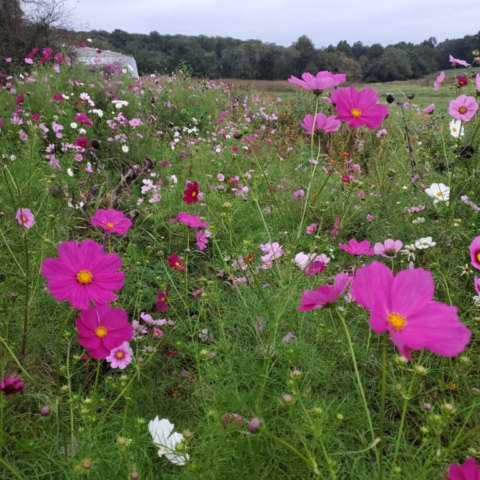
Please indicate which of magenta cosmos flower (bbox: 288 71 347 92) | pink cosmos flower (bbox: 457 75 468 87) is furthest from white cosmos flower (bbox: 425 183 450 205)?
magenta cosmos flower (bbox: 288 71 347 92)

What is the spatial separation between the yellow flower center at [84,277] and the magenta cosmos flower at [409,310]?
1.65ft

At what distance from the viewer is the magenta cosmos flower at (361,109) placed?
0.96 meters

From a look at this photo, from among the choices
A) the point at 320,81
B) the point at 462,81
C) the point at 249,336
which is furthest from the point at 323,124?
the point at 462,81

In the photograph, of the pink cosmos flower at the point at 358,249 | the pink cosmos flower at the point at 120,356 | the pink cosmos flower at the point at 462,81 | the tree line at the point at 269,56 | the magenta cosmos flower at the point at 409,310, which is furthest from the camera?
the tree line at the point at 269,56

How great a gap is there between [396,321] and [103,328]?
548 millimetres

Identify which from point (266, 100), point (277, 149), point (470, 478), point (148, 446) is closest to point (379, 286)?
point (470, 478)

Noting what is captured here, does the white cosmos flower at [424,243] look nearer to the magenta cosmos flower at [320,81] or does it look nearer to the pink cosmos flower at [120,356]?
the magenta cosmos flower at [320,81]

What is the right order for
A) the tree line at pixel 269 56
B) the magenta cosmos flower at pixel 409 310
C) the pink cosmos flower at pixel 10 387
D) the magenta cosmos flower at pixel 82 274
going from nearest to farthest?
the magenta cosmos flower at pixel 409 310, the pink cosmos flower at pixel 10 387, the magenta cosmos flower at pixel 82 274, the tree line at pixel 269 56

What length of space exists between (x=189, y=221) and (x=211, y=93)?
16.0ft

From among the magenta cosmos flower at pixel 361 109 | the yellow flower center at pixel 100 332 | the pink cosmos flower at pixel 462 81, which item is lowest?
the yellow flower center at pixel 100 332

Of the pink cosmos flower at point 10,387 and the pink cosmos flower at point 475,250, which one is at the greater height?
the pink cosmos flower at point 475,250

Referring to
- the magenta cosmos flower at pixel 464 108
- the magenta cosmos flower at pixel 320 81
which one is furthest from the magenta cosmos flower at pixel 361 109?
the magenta cosmos flower at pixel 464 108

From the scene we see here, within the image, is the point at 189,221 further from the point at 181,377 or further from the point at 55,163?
the point at 55,163

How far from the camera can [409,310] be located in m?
0.58
